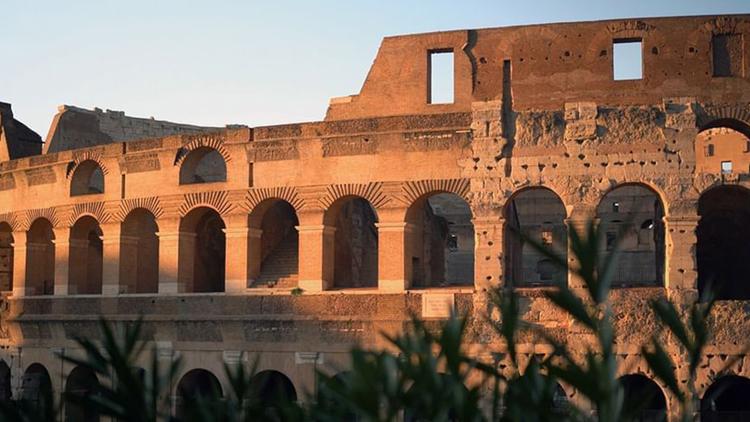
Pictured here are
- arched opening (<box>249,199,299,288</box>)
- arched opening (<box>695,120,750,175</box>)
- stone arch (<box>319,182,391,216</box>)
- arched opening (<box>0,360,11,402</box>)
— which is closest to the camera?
stone arch (<box>319,182,391,216</box>)

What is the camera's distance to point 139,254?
20.9 m

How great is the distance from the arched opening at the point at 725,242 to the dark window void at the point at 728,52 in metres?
2.36

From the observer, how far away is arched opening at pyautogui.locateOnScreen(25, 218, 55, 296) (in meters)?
21.5

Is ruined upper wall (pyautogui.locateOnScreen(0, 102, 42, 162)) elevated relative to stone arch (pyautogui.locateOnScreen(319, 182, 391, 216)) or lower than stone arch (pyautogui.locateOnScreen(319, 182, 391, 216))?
elevated

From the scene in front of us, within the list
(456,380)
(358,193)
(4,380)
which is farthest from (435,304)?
(456,380)

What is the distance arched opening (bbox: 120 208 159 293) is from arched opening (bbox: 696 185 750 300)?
33.7ft

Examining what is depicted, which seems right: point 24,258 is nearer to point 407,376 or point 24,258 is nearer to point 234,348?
point 234,348

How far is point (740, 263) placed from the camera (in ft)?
64.2

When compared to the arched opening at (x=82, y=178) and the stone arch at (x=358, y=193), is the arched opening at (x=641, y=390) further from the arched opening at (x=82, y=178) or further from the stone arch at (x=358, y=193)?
the arched opening at (x=82, y=178)

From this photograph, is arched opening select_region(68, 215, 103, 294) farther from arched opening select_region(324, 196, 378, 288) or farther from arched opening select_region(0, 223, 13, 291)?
arched opening select_region(324, 196, 378, 288)

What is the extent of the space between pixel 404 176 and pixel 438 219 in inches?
205

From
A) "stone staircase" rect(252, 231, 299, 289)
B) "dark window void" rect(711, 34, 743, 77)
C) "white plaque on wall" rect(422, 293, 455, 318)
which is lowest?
"white plaque on wall" rect(422, 293, 455, 318)

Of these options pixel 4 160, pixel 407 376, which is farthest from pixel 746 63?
pixel 4 160

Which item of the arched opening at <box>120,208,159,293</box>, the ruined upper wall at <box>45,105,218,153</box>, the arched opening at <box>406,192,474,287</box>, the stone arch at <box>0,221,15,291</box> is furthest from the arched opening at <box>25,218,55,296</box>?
the arched opening at <box>406,192,474,287</box>
